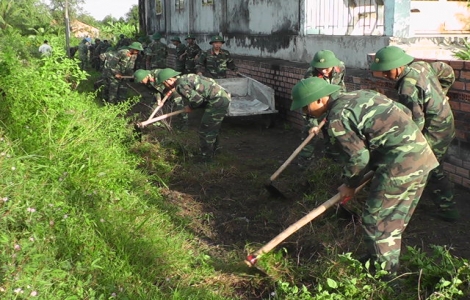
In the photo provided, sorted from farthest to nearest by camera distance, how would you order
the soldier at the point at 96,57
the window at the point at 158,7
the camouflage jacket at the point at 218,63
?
the soldier at the point at 96,57
the window at the point at 158,7
the camouflage jacket at the point at 218,63

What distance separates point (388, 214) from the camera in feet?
10.7

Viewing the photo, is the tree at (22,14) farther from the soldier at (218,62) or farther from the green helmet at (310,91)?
the green helmet at (310,91)

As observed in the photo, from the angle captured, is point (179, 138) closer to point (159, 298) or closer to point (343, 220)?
point (343, 220)

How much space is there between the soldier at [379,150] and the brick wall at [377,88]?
1891mm

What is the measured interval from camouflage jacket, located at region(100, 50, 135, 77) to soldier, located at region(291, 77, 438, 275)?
7.77 metres

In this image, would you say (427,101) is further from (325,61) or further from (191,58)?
(191,58)

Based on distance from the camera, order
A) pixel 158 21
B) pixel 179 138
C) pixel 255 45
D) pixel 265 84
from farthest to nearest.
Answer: pixel 158 21
pixel 255 45
pixel 265 84
pixel 179 138

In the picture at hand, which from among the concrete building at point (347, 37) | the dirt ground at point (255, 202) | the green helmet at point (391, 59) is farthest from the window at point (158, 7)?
the green helmet at point (391, 59)

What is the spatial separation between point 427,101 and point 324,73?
1686mm

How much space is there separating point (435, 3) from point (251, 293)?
6.17m

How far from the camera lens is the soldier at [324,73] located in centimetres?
568

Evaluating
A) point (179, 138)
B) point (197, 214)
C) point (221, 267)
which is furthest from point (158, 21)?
point (221, 267)

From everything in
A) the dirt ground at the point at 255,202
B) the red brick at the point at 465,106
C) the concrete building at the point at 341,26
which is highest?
the concrete building at the point at 341,26

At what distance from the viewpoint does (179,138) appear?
7273 mm
